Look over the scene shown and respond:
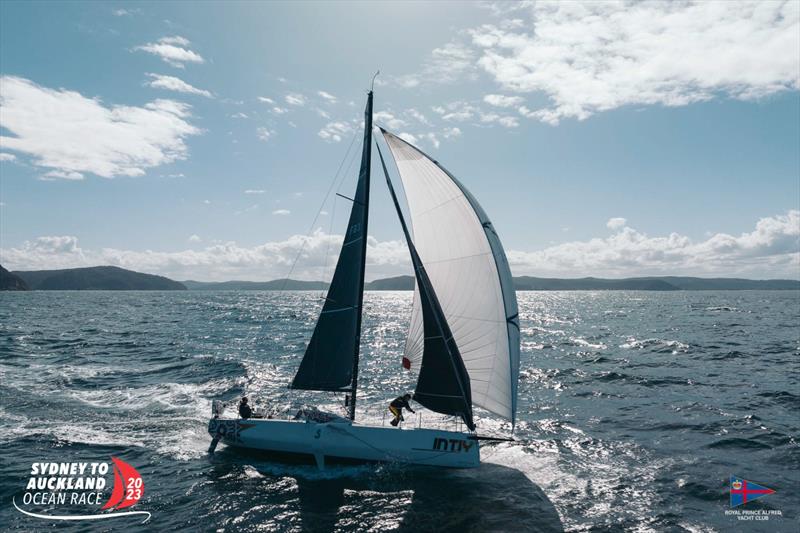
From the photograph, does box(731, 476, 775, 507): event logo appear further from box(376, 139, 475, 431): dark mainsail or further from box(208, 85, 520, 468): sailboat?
box(376, 139, 475, 431): dark mainsail

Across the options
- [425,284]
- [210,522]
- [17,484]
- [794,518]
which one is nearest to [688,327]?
[794,518]

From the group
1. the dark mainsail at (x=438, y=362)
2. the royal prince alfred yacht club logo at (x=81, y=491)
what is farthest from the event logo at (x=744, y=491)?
the royal prince alfred yacht club logo at (x=81, y=491)

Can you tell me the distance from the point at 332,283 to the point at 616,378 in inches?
862

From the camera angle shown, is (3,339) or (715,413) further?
(3,339)

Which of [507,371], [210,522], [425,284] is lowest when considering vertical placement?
[210,522]

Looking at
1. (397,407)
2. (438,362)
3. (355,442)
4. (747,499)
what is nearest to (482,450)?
(397,407)

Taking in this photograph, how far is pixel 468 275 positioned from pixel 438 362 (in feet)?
10.3

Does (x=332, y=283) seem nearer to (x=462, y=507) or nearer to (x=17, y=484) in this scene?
(x=462, y=507)

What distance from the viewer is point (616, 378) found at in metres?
29.5

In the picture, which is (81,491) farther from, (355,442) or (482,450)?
(482,450)

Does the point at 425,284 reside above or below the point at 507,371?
above

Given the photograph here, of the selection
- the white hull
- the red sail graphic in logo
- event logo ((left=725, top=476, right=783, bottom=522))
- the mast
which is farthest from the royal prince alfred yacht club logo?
event logo ((left=725, top=476, right=783, bottom=522))

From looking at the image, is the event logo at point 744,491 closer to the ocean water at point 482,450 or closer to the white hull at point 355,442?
the ocean water at point 482,450

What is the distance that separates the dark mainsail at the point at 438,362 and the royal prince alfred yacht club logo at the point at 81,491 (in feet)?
30.4
